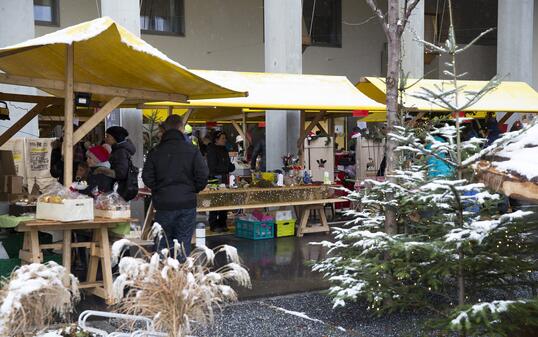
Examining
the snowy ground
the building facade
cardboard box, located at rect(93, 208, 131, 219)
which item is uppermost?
the building facade

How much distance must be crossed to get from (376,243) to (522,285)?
109 centimetres

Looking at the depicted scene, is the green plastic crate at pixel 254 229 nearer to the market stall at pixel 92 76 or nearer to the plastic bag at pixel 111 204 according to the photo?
the market stall at pixel 92 76

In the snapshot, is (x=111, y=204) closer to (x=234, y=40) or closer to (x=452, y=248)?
(x=452, y=248)

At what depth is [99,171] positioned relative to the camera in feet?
25.8

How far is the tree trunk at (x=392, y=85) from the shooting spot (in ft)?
18.5

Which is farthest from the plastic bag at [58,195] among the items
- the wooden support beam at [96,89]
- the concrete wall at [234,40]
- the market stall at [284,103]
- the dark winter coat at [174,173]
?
the concrete wall at [234,40]

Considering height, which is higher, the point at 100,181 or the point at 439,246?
the point at 100,181

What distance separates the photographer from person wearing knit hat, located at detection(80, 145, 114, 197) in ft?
25.6

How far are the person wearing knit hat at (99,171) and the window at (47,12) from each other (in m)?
11.2

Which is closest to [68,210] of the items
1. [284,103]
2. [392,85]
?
[392,85]

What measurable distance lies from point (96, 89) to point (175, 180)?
1.25m

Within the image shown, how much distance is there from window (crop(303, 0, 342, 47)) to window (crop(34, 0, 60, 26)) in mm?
8412

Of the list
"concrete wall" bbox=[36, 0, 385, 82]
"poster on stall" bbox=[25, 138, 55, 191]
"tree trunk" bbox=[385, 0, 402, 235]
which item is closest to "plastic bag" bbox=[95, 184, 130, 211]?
"tree trunk" bbox=[385, 0, 402, 235]

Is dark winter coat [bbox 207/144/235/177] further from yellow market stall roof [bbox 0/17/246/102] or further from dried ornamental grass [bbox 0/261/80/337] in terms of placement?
dried ornamental grass [bbox 0/261/80/337]
